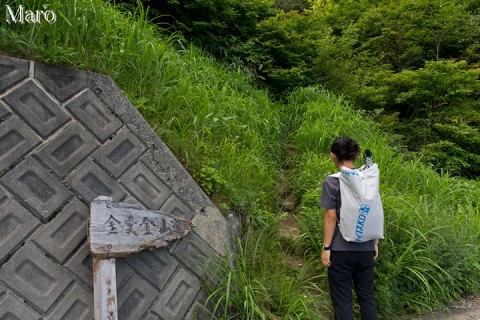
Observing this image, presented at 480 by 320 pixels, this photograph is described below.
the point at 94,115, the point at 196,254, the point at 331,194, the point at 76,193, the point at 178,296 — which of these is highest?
the point at 331,194

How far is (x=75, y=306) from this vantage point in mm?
2057

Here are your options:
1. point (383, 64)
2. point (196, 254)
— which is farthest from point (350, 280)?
point (383, 64)

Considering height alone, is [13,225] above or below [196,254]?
above

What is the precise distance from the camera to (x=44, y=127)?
7.55 ft

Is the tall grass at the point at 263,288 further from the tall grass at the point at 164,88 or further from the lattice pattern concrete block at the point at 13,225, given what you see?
the lattice pattern concrete block at the point at 13,225

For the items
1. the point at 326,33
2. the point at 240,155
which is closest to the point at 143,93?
the point at 240,155

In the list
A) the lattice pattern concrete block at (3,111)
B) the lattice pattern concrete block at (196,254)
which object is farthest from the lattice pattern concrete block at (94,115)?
the lattice pattern concrete block at (196,254)

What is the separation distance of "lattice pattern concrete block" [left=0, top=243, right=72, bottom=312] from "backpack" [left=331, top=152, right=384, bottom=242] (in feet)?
6.02

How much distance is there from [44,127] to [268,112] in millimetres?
3551

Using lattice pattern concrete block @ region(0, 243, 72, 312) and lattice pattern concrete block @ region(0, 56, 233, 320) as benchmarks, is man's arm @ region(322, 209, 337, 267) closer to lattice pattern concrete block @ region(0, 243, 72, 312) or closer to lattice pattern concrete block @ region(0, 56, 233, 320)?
lattice pattern concrete block @ region(0, 56, 233, 320)

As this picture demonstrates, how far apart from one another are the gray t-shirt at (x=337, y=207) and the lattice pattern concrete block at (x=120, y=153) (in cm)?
149

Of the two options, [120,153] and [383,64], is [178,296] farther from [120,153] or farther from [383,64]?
[383,64]

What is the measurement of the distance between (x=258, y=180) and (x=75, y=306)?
2.18m

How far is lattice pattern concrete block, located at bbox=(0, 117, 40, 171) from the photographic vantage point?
2090mm
